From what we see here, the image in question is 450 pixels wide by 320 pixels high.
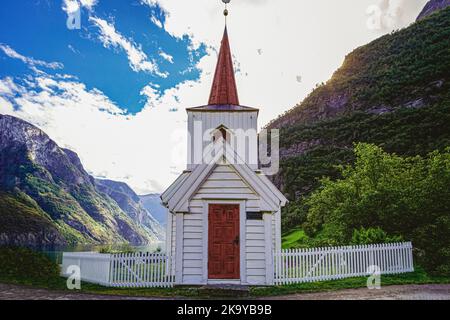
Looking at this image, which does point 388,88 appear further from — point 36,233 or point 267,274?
point 36,233

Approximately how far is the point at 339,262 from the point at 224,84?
1178 cm

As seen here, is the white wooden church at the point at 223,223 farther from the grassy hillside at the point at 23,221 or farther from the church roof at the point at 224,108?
the grassy hillside at the point at 23,221

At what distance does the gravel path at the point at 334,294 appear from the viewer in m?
9.98

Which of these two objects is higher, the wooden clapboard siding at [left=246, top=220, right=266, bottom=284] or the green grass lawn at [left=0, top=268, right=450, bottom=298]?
the wooden clapboard siding at [left=246, top=220, right=266, bottom=284]

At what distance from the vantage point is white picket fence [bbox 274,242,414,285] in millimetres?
13523

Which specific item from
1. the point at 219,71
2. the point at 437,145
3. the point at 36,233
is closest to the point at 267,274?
the point at 219,71

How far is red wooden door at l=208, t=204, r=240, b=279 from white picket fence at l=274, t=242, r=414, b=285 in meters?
1.64

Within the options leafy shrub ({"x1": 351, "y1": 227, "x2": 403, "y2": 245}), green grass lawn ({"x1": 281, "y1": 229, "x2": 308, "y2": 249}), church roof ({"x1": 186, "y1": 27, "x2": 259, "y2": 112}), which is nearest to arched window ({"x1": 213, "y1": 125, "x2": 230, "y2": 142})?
church roof ({"x1": 186, "y1": 27, "x2": 259, "y2": 112})

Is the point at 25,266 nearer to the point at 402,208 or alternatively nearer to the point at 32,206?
the point at 402,208

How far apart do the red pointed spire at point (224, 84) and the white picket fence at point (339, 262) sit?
1022 centimetres

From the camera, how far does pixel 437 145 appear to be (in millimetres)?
38875

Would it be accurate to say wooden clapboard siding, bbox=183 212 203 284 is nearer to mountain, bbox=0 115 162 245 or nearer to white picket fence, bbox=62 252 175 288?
white picket fence, bbox=62 252 175 288

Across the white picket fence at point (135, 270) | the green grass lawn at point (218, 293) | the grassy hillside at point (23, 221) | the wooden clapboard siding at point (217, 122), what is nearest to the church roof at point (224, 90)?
the wooden clapboard siding at point (217, 122)
